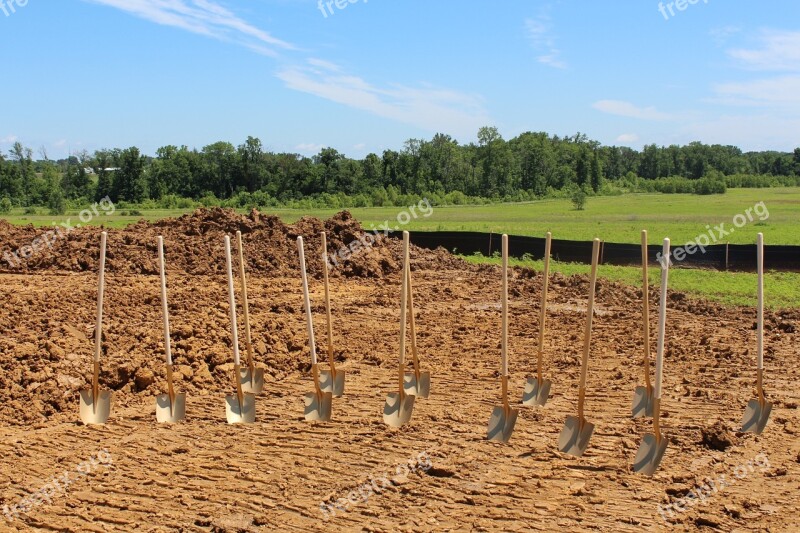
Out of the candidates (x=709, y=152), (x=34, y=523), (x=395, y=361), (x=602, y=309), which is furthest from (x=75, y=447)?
(x=709, y=152)

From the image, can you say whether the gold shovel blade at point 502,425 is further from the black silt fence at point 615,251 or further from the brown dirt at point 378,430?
the black silt fence at point 615,251

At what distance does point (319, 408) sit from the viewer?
6.69 m

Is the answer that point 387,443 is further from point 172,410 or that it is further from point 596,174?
point 596,174

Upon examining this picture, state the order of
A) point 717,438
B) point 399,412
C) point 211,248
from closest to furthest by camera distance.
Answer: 1. point 717,438
2. point 399,412
3. point 211,248

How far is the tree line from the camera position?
56.9m

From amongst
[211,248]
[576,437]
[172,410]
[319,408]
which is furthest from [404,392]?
[211,248]

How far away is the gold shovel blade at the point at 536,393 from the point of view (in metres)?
6.86

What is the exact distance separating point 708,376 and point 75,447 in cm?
687

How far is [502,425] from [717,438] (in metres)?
1.90

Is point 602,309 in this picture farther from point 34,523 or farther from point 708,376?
point 34,523

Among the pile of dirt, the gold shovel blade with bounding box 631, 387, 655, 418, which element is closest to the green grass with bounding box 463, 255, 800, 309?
the pile of dirt

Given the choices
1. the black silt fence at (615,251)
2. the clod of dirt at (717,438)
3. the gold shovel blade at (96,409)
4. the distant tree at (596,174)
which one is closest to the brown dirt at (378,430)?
the clod of dirt at (717,438)

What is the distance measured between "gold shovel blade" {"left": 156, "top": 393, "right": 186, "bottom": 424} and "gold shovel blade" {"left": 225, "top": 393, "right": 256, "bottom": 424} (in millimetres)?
383

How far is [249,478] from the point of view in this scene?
19.2ft
